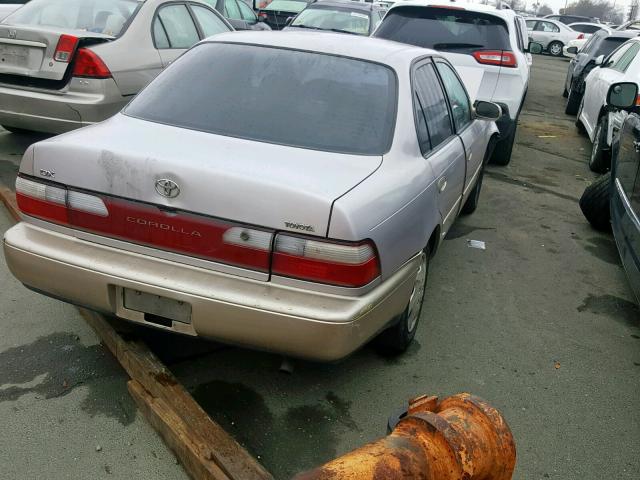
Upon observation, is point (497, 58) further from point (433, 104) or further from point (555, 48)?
point (555, 48)

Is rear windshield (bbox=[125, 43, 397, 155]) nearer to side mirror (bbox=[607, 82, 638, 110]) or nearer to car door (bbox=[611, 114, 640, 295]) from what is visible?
car door (bbox=[611, 114, 640, 295])

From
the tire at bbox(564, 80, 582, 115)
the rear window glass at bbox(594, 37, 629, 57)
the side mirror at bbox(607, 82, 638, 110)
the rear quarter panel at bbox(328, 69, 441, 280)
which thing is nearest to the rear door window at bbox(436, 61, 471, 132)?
the rear quarter panel at bbox(328, 69, 441, 280)

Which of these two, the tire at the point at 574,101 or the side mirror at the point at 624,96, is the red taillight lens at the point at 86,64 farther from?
the tire at the point at 574,101

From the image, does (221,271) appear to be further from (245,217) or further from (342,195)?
(342,195)

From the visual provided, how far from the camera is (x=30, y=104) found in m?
5.48

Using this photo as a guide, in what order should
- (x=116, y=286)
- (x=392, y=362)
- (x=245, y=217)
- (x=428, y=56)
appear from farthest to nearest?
(x=428, y=56), (x=392, y=362), (x=116, y=286), (x=245, y=217)

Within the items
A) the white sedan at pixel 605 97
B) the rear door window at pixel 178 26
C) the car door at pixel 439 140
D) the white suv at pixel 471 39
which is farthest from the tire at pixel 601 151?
the rear door window at pixel 178 26

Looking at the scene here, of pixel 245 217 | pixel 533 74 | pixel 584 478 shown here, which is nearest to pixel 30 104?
pixel 245 217

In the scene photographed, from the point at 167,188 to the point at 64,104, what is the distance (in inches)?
132

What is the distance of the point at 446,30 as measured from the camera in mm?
7324

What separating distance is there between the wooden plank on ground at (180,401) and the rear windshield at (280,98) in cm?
109

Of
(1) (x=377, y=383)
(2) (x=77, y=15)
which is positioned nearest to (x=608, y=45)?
(2) (x=77, y=15)

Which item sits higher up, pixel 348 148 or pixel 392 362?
pixel 348 148

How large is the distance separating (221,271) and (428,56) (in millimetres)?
2288
